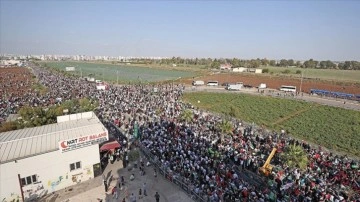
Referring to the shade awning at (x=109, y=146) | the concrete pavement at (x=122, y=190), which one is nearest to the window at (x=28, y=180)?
the concrete pavement at (x=122, y=190)

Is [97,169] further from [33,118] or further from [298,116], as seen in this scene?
[298,116]

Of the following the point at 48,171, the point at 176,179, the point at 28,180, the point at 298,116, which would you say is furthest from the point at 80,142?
the point at 298,116

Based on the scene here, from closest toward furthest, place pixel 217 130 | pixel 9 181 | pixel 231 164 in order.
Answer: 1. pixel 9 181
2. pixel 231 164
3. pixel 217 130

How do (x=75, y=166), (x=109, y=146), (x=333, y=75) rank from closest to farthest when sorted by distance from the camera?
(x=75, y=166), (x=109, y=146), (x=333, y=75)

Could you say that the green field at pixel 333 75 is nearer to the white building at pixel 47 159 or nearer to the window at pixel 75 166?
the white building at pixel 47 159

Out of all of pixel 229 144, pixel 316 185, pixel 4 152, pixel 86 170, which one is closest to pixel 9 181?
pixel 4 152

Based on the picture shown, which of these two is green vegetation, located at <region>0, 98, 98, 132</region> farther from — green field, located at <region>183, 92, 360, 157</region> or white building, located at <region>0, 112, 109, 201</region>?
green field, located at <region>183, 92, 360, 157</region>

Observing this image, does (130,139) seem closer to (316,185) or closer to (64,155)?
(64,155)

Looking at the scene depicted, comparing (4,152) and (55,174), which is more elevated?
(4,152)
